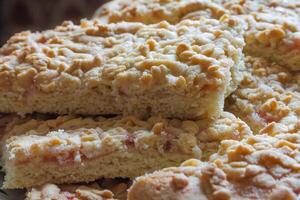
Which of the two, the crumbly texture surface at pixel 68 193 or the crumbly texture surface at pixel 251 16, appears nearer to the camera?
the crumbly texture surface at pixel 68 193

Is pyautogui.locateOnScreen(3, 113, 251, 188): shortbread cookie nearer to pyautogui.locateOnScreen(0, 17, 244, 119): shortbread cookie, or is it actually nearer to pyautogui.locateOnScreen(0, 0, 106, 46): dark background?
pyautogui.locateOnScreen(0, 17, 244, 119): shortbread cookie

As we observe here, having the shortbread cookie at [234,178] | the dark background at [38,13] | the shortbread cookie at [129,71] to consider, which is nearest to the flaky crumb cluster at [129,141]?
the shortbread cookie at [129,71]

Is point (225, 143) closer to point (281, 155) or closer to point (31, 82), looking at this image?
point (281, 155)

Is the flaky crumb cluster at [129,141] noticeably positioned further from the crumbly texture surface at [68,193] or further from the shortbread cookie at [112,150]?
the crumbly texture surface at [68,193]

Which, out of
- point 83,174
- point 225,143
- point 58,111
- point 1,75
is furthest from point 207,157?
point 1,75

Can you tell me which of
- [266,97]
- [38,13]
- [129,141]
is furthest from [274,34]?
[38,13]

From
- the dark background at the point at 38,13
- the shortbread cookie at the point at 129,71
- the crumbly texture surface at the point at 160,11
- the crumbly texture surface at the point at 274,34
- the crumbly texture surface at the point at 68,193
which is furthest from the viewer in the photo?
the dark background at the point at 38,13
